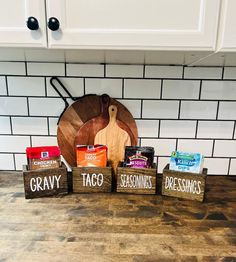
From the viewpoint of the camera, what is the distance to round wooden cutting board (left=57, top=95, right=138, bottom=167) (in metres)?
0.91

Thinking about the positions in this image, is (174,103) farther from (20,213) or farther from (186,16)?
(20,213)

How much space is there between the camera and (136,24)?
565 millimetres

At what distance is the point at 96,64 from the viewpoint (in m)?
0.89

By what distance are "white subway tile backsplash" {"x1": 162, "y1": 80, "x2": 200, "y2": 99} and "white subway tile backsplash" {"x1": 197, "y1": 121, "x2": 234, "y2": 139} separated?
0.42 feet

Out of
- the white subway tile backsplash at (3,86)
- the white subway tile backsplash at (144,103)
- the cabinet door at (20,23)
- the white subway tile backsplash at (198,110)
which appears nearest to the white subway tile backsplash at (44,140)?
the white subway tile backsplash at (144,103)

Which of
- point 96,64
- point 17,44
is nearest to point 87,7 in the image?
point 17,44

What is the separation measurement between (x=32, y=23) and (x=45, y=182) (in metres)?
0.50

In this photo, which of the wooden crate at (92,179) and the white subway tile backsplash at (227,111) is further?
the white subway tile backsplash at (227,111)

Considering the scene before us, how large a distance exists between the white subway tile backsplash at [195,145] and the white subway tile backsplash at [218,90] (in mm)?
189

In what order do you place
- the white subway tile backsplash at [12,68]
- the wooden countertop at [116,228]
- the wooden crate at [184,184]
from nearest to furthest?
the wooden countertop at [116,228]
the wooden crate at [184,184]
the white subway tile backsplash at [12,68]

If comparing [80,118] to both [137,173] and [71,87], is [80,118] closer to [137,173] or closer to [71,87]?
[71,87]

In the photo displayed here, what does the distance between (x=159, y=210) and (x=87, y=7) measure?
63cm

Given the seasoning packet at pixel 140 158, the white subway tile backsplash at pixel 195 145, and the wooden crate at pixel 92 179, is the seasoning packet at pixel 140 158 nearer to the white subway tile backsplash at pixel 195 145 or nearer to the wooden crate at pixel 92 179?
the wooden crate at pixel 92 179

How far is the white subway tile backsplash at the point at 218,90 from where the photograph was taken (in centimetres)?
90
